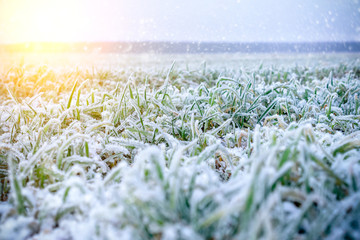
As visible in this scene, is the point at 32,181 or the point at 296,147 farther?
the point at 32,181

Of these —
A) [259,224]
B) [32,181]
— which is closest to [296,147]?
[259,224]

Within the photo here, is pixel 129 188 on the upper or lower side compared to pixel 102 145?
upper

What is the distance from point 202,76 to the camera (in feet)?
9.15

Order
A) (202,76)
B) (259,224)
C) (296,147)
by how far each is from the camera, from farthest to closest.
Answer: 1. (202,76)
2. (296,147)
3. (259,224)

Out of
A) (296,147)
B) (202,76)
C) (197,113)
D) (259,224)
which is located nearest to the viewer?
(259,224)

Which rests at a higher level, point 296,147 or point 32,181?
point 296,147

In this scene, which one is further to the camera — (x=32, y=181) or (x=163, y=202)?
(x=32, y=181)

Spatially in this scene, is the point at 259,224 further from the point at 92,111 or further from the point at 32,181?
the point at 92,111

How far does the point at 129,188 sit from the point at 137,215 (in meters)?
0.06

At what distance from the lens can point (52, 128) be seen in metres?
1.21

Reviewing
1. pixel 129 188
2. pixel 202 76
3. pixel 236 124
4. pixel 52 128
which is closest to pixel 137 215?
pixel 129 188

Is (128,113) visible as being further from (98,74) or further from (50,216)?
(98,74)

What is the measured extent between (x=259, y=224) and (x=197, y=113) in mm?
986

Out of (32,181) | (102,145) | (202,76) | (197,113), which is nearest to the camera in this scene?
(32,181)
